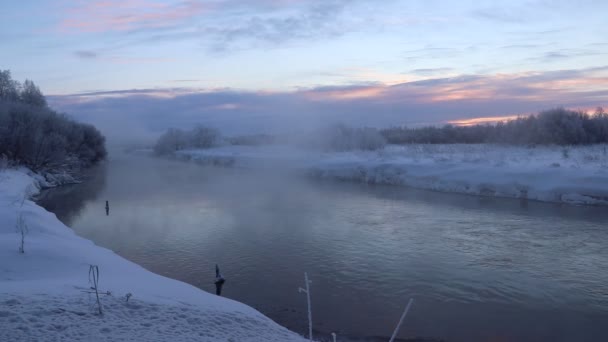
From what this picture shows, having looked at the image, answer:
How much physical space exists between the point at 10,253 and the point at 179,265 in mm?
4268

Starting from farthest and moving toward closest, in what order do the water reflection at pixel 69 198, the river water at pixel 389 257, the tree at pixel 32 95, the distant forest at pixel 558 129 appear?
1. the tree at pixel 32 95
2. the distant forest at pixel 558 129
3. the water reflection at pixel 69 198
4. the river water at pixel 389 257

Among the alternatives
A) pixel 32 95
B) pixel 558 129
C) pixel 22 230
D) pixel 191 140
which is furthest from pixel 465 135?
pixel 22 230

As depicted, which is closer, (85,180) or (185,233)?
(185,233)

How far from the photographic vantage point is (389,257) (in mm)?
12148

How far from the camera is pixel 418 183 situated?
2759cm

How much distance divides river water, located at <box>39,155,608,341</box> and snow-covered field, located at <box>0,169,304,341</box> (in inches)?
72.2

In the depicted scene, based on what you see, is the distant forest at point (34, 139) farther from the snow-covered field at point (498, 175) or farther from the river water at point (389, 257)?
the snow-covered field at point (498, 175)

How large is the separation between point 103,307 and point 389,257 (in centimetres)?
794

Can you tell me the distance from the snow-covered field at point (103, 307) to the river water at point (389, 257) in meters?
1.83

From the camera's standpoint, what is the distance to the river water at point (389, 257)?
8.41 m

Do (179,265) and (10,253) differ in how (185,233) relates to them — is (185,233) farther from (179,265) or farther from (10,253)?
(10,253)

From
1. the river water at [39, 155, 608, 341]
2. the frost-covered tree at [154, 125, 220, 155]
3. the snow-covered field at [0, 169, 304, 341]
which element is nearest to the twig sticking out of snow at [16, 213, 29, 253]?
the snow-covered field at [0, 169, 304, 341]

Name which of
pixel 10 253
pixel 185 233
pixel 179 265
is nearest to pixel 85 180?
pixel 185 233

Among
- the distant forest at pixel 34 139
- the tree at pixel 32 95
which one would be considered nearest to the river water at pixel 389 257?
the distant forest at pixel 34 139
